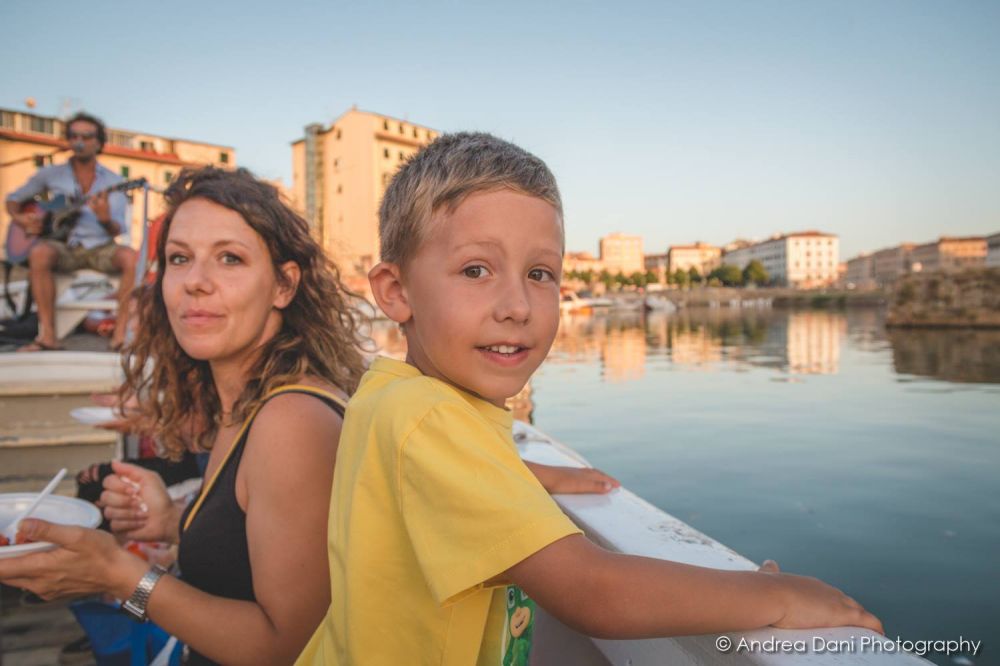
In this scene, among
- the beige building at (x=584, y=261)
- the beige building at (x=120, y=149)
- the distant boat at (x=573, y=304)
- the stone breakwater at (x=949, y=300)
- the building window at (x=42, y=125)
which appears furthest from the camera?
the beige building at (x=584, y=261)

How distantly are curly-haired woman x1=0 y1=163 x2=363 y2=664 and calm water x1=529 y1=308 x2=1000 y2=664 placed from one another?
10.5ft

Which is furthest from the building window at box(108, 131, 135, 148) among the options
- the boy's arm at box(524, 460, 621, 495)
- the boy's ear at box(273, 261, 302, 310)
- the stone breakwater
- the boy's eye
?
the boy's eye

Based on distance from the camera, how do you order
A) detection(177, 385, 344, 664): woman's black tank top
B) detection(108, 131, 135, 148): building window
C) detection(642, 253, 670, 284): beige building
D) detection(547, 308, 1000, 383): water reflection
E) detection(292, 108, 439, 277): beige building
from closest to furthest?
detection(177, 385, 344, 664): woman's black tank top → detection(547, 308, 1000, 383): water reflection → detection(108, 131, 135, 148): building window → detection(292, 108, 439, 277): beige building → detection(642, 253, 670, 284): beige building

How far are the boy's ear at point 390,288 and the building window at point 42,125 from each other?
46.2 metres

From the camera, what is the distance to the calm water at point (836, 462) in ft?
12.1

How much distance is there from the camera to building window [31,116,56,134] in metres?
36.1

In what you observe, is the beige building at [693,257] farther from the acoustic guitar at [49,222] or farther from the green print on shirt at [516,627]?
the green print on shirt at [516,627]

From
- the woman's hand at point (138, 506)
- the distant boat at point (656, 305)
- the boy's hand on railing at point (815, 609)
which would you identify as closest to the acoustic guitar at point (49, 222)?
the woman's hand at point (138, 506)

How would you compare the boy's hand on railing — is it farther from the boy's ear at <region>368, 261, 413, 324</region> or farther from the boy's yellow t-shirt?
the boy's ear at <region>368, 261, 413, 324</region>

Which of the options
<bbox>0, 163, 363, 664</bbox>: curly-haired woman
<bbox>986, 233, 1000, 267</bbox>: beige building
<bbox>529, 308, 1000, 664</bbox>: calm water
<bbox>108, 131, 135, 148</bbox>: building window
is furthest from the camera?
<bbox>986, 233, 1000, 267</bbox>: beige building

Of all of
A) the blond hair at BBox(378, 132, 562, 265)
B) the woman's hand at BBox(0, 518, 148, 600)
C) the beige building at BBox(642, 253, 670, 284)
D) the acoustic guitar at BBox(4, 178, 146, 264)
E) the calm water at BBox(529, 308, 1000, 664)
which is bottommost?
the calm water at BBox(529, 308, 1000, 664)

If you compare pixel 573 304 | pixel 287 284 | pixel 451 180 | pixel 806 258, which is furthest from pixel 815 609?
pixel 806 258

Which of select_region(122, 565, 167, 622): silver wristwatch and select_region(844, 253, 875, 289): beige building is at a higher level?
select_region(844, 253, 875, 289): beige building

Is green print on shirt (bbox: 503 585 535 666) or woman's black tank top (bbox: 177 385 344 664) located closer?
green print on shirt (bbox: 503 585 535 666)
